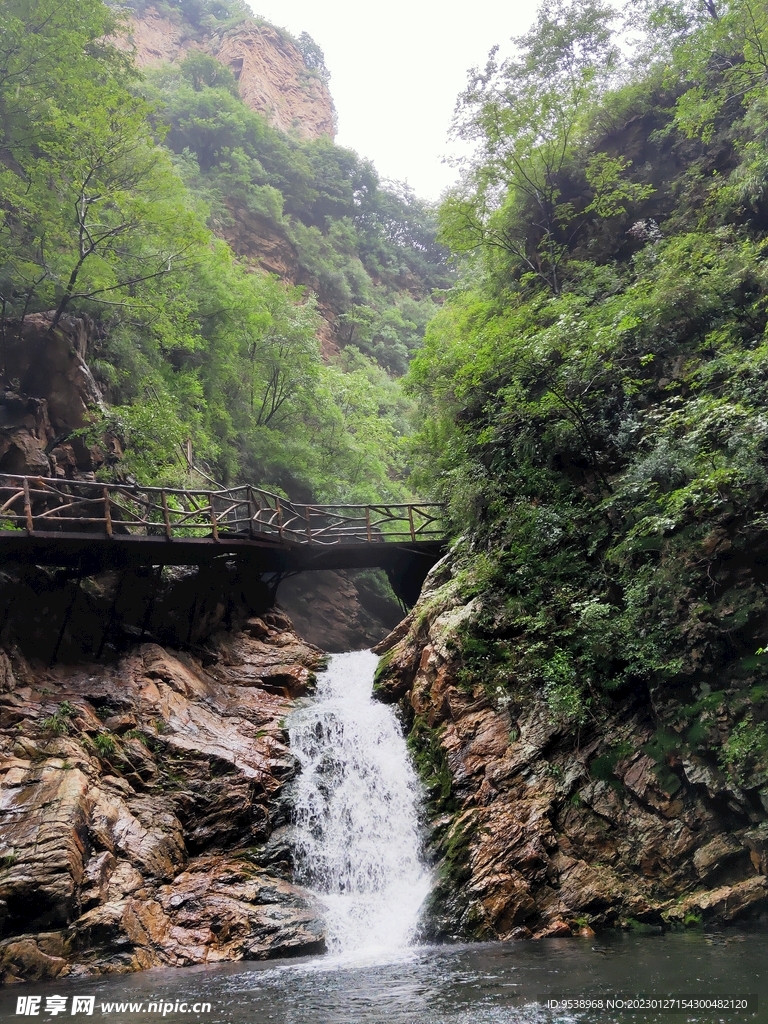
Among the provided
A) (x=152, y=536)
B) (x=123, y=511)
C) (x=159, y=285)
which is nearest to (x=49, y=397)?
(x=123, y=511)

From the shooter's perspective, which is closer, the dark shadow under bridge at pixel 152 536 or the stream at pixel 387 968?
the stream at pixel 387 968

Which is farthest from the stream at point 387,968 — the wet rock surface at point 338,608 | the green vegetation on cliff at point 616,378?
the wet rock surface at point 338,608

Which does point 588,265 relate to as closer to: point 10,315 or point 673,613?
point 673,613

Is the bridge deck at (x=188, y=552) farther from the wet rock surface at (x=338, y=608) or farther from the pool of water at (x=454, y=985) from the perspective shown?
the pool of water at (x=454, y=985)

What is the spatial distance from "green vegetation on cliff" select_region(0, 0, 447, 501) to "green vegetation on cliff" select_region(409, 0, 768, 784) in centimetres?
462

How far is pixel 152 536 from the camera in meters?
13.5

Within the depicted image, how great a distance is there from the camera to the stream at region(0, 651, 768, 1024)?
5.51 m

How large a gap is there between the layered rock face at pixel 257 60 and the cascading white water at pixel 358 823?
5370cm

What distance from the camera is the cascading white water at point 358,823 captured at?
10008 mm

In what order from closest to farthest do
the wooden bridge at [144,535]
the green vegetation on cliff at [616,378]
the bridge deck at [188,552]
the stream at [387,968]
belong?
the stream at [387,968] < the green vegetation on cliff at [616,378] < the bridge deck at [188,552] < the wooden bridge at [144,535]

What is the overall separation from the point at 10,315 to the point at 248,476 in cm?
966

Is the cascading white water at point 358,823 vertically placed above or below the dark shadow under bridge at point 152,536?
below

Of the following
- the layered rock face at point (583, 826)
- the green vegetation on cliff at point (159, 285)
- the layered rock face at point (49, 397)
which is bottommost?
the layered rock face at point (583, 826)

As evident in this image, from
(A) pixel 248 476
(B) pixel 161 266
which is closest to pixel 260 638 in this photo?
(A) pixel 248 476
